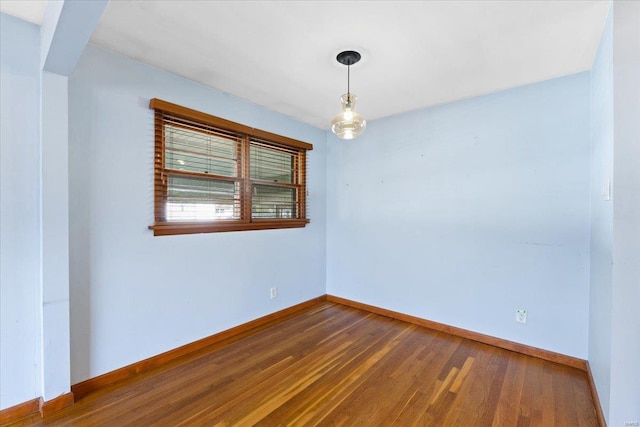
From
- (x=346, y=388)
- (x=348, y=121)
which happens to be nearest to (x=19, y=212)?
(x=348, y=121)

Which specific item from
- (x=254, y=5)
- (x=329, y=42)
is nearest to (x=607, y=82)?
(x=329, y=42)

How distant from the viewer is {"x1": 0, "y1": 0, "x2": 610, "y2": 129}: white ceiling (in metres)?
1.66

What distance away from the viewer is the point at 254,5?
1641 millimetres

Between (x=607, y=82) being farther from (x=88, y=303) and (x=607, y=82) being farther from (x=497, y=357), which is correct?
(x=88, y=303)

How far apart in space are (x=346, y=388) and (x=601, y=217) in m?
2.11

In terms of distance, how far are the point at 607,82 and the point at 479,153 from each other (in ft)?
3.77

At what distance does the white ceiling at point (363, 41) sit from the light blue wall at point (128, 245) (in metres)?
0.24

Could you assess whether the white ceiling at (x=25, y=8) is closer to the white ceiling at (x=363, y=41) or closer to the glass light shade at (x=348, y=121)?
the white ceiling at (x=363, y=41)

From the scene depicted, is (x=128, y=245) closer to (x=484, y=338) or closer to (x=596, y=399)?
(x=484, y=338)

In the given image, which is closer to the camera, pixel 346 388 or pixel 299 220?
pixel 346 388

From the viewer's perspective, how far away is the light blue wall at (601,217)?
1.65 m

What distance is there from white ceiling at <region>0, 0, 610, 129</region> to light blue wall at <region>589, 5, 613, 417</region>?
0.25 meters

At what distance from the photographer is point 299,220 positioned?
3666 mm

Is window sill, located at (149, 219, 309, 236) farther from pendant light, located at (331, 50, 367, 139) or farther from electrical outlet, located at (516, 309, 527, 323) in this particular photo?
electrical outlet, located at (516, 309, 527, 323)
